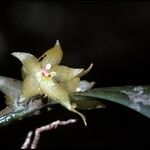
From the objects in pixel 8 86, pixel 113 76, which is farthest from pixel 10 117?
pixel 113 76

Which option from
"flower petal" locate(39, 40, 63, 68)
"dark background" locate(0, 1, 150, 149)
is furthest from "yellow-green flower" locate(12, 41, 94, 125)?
"dark background" locate(0, 1, 150, 149)

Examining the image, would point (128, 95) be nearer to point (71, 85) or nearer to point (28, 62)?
point (71, 85)

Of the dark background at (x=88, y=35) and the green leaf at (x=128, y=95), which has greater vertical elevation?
the green leaf at (x=128, y=95)

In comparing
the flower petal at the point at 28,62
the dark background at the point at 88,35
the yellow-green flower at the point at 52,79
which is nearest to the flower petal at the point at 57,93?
the yellow-green flower at the point at 52,79

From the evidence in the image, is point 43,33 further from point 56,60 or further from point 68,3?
point 56,60

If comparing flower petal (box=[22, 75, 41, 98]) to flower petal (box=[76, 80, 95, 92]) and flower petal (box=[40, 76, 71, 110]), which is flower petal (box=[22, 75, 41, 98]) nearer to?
flower petal (box=[40, 76, 71, 110])

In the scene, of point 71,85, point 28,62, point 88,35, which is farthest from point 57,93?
point 88,35

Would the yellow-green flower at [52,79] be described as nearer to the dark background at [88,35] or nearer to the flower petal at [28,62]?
the flower petal at [28,62]
